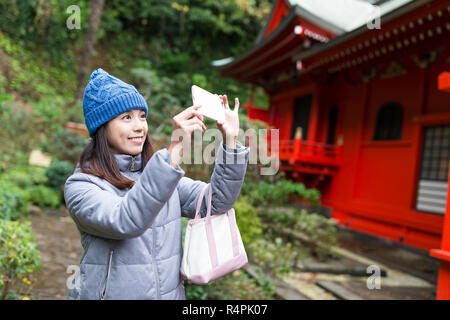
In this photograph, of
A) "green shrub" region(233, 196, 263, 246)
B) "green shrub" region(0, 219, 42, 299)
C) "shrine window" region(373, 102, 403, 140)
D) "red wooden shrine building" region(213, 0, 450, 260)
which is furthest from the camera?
"shrine window" region(373, 102, 403, 140)

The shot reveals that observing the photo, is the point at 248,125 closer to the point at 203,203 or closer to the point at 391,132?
the point at 391,132

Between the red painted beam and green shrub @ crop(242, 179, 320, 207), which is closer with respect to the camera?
the red painted beam

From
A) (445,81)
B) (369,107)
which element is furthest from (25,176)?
(369,107)

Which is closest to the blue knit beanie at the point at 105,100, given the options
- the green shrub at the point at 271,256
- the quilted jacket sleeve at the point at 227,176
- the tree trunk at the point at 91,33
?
the quilted jacket sleeve at the point at 227,176

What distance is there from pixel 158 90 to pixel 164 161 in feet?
25.3

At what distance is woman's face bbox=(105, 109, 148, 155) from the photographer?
1.34 meters

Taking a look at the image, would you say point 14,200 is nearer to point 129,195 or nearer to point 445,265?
point 129,195

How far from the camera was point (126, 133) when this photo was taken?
4.40 ft

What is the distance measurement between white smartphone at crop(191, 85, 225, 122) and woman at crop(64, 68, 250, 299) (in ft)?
0.09

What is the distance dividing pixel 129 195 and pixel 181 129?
0.28 m

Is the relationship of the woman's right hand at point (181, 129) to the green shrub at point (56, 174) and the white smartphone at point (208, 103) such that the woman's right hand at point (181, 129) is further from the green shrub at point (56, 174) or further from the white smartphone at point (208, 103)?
the green shrub at point (56, 174)

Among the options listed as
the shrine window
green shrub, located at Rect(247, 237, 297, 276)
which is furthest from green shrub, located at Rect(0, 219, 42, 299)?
the shrine window

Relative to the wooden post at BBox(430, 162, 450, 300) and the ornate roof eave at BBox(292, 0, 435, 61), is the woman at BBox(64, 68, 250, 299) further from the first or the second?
the ornate roof eave at BBox(292, 0, 435, 61)
